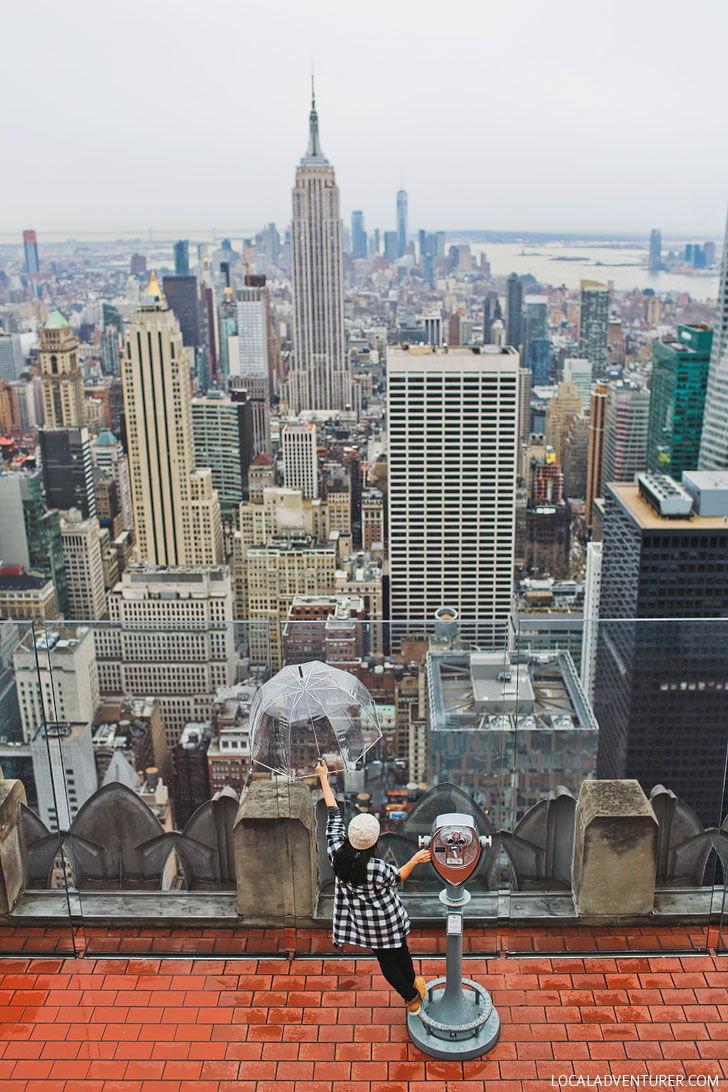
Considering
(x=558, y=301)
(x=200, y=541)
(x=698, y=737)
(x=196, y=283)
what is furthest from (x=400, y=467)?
(x=196, y=283)

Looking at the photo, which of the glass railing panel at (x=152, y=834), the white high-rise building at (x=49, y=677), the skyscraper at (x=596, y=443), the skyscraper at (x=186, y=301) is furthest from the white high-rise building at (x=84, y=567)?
the skyscraper at (x=186, y=301)

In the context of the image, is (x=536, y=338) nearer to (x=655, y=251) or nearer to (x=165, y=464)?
(x=655, y=251)


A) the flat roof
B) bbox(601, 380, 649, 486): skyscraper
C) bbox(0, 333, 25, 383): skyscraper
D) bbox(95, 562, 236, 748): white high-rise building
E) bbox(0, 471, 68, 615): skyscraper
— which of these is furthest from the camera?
bbox(0, 333, 25, 383): skyscraper

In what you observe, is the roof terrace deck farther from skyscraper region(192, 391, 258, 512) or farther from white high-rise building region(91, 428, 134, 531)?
skyscraper region(192, 391, 258, 512)

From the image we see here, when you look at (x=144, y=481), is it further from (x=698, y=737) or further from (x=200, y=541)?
(x=698, y=737)

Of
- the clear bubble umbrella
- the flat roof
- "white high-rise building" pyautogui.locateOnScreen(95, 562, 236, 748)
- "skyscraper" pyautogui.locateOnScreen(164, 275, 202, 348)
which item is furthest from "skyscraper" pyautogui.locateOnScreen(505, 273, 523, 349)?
the clear bubble umbrella
